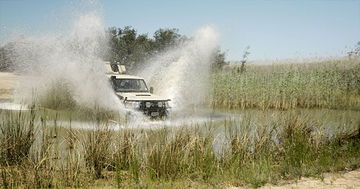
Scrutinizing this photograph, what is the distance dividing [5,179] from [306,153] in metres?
6.21

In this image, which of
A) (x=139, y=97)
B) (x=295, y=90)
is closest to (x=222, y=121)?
(x=139, y=97)

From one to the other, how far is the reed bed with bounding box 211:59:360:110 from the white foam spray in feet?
5.57

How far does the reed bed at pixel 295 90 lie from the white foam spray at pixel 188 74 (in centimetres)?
170

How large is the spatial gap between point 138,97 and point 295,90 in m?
10.5

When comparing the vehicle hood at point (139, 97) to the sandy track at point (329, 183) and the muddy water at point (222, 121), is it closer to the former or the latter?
the muddy water at point (222, 121)

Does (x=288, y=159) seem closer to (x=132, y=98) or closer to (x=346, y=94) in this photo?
(x=132, y=98)

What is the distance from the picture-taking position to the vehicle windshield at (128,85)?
14750mm

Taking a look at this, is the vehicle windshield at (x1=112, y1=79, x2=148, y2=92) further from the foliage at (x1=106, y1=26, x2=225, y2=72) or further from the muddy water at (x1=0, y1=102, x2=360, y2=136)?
the foliage at (x1=106, y1=26, x2=225, y2=72)

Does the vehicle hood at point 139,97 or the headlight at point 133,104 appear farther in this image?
the vehicle hood at point 139,97

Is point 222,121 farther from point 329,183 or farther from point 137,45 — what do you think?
point 137,45

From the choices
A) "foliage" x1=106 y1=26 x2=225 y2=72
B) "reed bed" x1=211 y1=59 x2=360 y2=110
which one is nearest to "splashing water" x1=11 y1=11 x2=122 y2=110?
Result: "reed bed" x1=211 y1=59 x2=360 y2=110

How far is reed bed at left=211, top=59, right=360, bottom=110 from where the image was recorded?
20.8 meters

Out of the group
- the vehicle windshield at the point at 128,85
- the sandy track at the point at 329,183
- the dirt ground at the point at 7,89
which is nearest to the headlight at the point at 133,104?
the vehicle windshield at the point at 128,85

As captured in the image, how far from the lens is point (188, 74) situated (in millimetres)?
24109
